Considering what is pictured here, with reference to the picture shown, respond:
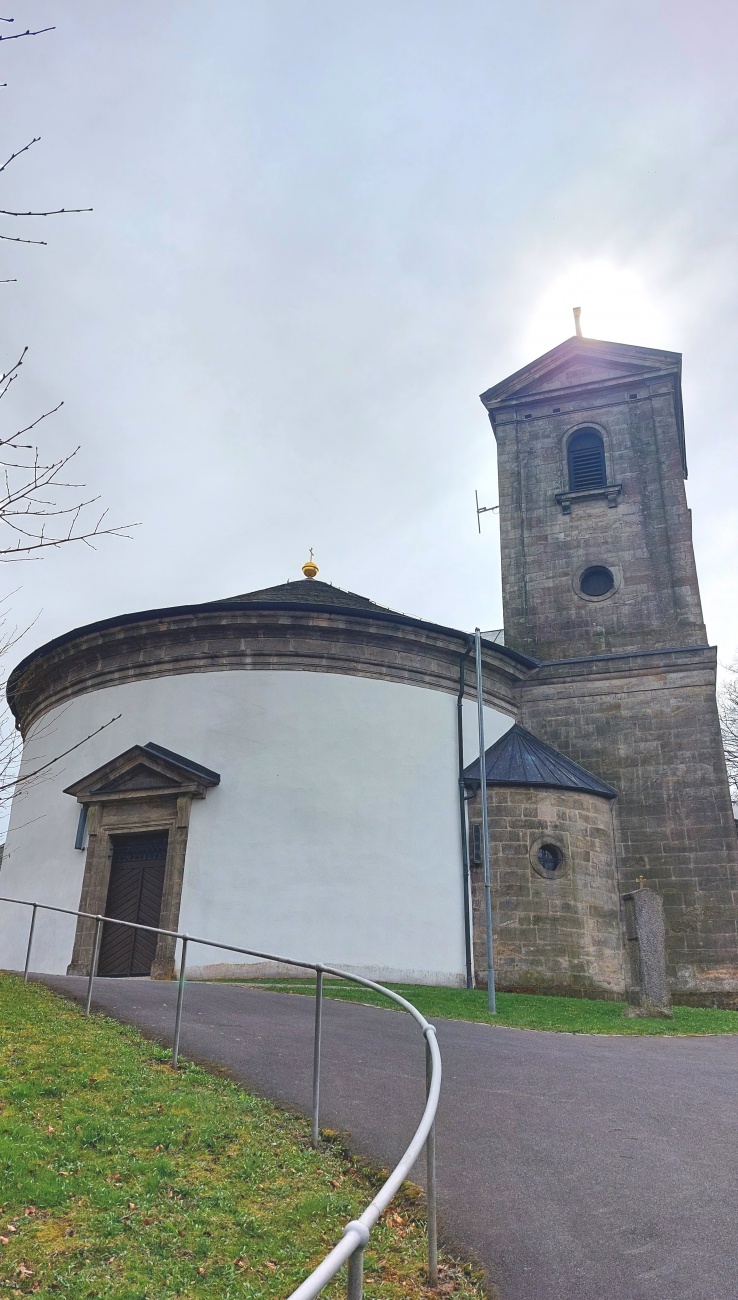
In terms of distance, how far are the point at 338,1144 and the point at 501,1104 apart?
166 centimetres

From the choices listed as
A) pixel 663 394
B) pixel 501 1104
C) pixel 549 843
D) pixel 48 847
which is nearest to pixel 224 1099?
pixel 501 1104

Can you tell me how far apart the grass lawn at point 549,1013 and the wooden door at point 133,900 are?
15.9ft

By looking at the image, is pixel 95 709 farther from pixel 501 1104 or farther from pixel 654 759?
pixel 501 1104

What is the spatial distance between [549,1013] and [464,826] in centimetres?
565

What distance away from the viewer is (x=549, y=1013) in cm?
1450

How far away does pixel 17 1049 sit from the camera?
8.45m

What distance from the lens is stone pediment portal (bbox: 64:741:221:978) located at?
60.3 feet

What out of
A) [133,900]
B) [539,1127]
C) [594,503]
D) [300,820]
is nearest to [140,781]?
[133,900]

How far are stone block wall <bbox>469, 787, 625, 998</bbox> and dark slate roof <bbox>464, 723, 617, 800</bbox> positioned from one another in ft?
0.76

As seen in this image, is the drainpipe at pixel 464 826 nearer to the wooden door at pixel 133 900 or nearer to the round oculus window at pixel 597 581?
the round oculus window at pixel 597 581

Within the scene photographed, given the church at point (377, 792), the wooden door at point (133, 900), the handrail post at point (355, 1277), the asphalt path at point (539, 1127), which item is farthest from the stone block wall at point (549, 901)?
the handrail post at point (355, 1277)

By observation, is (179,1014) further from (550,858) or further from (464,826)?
(550,858)

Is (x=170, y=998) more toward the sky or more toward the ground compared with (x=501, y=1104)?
more toward the sky

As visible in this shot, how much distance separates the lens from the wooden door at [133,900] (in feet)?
59.7
